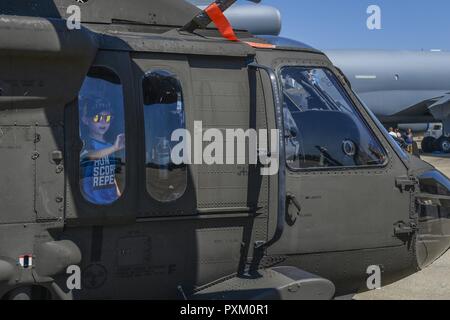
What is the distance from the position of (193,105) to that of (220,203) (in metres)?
0.70

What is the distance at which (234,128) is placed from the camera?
3809mm

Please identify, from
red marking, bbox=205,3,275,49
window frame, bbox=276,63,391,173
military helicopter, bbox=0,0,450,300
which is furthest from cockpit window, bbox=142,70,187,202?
window frame, bbox=276,63,391,173

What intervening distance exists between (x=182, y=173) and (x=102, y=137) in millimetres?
580

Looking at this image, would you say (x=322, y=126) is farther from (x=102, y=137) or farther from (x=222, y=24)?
(x=102, y=137)

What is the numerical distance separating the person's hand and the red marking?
3.55ft

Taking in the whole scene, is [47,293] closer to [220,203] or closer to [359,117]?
[220,203]

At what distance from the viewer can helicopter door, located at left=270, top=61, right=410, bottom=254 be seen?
3.88m

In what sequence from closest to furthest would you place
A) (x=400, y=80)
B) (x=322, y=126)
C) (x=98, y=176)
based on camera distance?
(x=98, y=176) → (x=322, y=126) → (x=400, y=80)

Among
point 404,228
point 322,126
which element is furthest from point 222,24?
point 404,228

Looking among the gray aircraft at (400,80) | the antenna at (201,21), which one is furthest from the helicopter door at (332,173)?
the gray aircraft at (400,80)

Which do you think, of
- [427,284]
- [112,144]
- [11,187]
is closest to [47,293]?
[11,187]

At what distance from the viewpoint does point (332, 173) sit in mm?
3961

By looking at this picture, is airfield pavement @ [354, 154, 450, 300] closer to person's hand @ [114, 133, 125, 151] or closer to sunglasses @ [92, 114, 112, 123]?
person's hand @ [114, 133, 125, 151]

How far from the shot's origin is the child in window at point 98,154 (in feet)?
11.2
